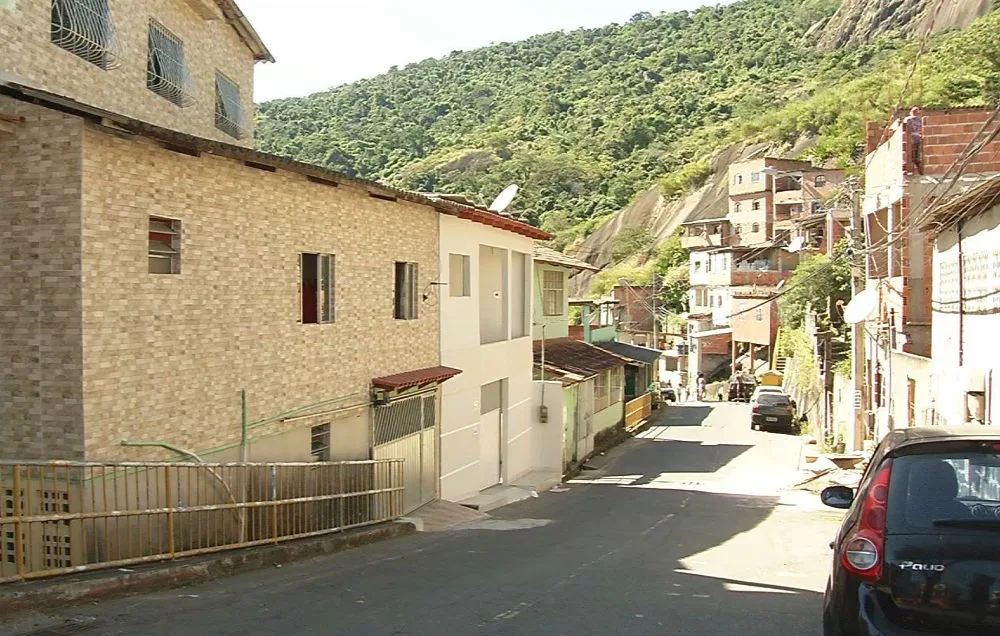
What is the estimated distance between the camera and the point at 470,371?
815 inches

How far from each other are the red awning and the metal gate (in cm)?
37

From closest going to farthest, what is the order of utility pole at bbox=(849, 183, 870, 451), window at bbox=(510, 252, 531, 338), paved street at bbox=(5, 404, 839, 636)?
paved street at bbox=(5, 404, 839, 636), utility pole at bbox=(849, 183, 870, 451), window at bbox=(510, 252, 531, 338)

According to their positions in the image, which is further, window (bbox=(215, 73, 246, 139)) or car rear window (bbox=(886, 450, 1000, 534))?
window (bbox=(215, 73, 246, 139))

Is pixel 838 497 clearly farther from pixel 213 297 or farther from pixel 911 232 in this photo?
pixel 911 232

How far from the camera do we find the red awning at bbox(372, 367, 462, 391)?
1563 centimetres

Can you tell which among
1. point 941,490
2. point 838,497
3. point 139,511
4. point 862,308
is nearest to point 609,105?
point 862,308

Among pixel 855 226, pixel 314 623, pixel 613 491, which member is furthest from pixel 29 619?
pixel 855 226

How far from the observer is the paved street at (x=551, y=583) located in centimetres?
737

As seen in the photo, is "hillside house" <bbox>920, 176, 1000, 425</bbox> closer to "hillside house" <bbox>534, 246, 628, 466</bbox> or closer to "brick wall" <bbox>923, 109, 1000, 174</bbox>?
"brick wall" <bbox>923, 109, 1000, 174</bbox>

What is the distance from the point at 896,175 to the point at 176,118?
15362 millimetres

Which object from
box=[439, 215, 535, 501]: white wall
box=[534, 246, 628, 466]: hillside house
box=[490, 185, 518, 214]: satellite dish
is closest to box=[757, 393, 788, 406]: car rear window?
box=[534, 246, 628, 466]: hillside house

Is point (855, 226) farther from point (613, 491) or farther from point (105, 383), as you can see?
point (105, 383)

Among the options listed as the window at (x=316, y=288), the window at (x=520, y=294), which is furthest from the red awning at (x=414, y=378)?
the window at (x=520, y=294)

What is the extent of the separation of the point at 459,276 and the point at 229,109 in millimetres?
6089
